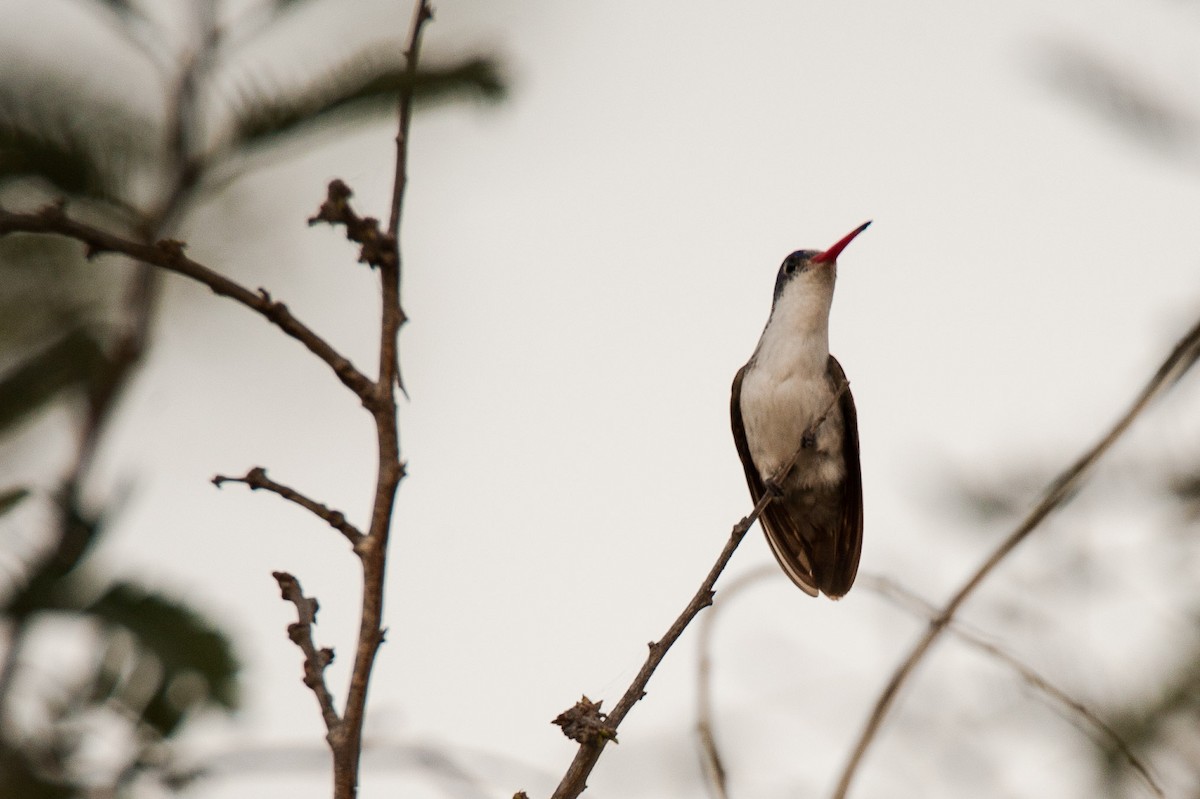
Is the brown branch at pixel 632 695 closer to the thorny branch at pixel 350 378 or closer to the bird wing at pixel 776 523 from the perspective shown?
the thorny branch at pixel 350 378

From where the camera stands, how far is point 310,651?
1415 mm

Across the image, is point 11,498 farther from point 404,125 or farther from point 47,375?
point 404,125

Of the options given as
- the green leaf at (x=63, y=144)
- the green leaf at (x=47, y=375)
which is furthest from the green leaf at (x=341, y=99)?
the green leaf at (x=47, y=375)

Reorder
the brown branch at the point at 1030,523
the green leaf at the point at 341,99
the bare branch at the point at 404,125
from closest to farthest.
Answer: the bare branch at the point at 404,125
the brown branch at the point at 1030,523
the green leaf at the point at 341,99

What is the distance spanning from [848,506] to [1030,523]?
10.5ft

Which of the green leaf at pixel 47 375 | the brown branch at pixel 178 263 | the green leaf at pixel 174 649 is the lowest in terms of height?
the brown branch at pixel 178 263

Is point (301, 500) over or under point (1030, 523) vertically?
under

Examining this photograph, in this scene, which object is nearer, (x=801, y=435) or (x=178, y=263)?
(x=178, y=263)

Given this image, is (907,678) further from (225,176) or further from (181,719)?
(225,176)

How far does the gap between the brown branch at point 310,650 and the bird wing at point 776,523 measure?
12.6 ft

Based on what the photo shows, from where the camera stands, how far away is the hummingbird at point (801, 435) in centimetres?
497

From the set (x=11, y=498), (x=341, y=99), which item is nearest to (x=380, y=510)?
(x=11, y=498)

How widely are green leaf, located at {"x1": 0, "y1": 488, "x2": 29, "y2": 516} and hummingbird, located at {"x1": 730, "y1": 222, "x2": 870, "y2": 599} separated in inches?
130

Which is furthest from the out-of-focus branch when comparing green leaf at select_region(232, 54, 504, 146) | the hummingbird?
the hummingbird
